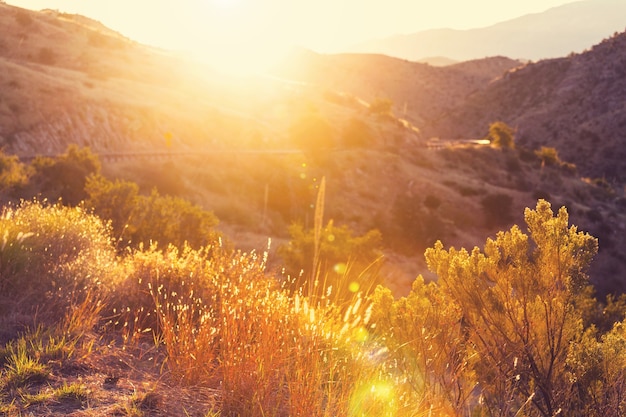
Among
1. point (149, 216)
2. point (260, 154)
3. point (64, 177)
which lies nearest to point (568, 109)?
point (260, 154)

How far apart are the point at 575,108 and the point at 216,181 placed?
73867mm

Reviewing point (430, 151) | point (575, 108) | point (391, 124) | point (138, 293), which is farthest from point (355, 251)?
point (575, 108)

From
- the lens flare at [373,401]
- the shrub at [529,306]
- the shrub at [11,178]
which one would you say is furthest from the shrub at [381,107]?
the lens flare at [373,401]

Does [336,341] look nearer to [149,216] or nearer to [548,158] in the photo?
[149,216]

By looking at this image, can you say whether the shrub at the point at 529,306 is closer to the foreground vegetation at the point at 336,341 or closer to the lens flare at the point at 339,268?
the foreground vegetation at the point at 336,341

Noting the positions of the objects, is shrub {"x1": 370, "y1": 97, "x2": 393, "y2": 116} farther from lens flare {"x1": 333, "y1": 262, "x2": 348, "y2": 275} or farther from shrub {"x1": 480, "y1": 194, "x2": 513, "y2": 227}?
lens flare {"x1": 333, "y1": 262, "x2": 348, "y2": 275}

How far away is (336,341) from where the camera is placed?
5.48 meters

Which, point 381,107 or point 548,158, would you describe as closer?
point 548,158

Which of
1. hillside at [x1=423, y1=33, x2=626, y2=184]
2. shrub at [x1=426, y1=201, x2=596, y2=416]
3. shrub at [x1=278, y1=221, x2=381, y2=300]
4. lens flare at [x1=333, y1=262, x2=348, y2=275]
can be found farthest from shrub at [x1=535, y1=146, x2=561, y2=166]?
shrub at [x1=426, y1=201, x2=596, y2=416]

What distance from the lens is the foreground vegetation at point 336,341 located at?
502 cm

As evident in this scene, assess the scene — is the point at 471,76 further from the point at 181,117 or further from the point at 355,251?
the point at 355,251

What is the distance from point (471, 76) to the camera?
14512 cm

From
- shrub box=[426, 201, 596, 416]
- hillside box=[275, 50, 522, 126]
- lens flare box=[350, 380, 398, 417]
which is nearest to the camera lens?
lens flare box=[350, 380, 398, 417]

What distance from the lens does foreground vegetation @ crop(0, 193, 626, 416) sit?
502cm
